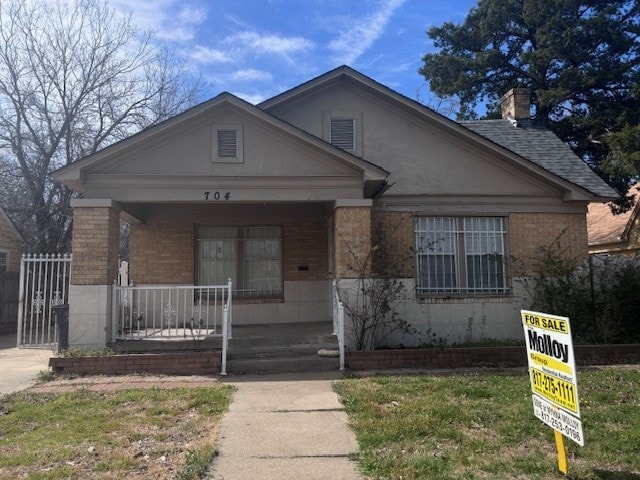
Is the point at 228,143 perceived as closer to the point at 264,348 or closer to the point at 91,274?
the point at 91,274

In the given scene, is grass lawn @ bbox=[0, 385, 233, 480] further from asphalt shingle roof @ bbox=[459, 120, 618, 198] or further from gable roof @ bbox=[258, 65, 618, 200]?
asphalt shingle roof @ bbox=[459, 120, 618, 198]

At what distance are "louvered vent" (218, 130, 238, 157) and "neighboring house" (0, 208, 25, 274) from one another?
14.3 m

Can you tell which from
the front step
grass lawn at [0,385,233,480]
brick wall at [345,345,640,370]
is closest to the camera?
grass lawn at [0,385,233,480]

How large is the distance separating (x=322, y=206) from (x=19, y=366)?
6.86 metres

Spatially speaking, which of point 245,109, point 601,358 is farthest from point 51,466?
point 601,358

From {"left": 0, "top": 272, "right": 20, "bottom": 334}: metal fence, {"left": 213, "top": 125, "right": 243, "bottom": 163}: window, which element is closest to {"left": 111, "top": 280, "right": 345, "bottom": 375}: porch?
{"left": 213, "top": 125, "right": 243, "bottom": 163}: window

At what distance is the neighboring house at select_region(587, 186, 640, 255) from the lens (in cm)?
1931

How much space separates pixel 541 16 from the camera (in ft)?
83.8

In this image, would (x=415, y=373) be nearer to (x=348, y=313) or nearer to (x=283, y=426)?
(x=348, y=313)

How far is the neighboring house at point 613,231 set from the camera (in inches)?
760

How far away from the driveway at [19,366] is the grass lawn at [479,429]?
5013mm

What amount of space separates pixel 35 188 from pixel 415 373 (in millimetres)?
19310

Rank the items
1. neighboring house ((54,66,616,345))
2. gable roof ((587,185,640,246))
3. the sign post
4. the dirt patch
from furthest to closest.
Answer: gable roof ((587,185,640,246)) < neighboring house ((54,66,616,345)) < the dirt patch < the sign post

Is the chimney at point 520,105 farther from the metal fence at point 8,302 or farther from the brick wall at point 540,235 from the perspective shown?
the metal fence at point 8,302
